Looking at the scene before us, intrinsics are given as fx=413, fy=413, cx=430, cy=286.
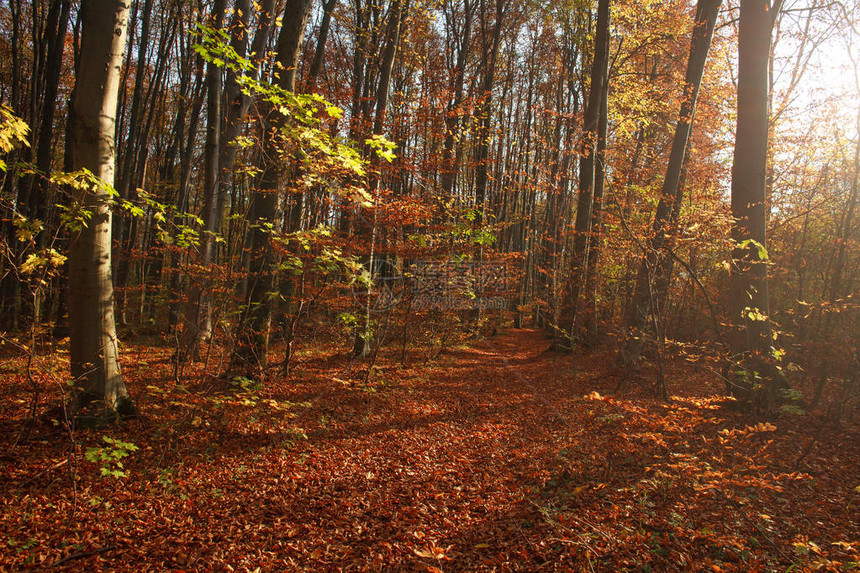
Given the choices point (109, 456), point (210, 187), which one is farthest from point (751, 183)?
point (210, 187)

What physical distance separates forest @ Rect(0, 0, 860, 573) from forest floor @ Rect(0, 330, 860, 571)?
0.03 m

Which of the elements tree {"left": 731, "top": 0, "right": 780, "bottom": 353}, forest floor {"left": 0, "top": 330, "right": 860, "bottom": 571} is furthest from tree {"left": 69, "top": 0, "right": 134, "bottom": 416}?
tree {"left": 731, "top": 0, "right": 780, "bottom": 353}

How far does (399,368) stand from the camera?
912 cm

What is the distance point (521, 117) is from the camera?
25.7m

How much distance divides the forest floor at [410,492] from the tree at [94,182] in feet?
2.54

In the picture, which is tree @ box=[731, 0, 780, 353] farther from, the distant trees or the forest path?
the forest path

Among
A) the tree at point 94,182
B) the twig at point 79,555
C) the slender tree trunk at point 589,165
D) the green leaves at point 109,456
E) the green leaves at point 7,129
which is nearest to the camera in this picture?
the twig at point 79,555

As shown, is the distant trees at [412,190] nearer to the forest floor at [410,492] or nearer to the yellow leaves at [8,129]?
the yellow leaves at [8,129]

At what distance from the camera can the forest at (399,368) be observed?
3236mm

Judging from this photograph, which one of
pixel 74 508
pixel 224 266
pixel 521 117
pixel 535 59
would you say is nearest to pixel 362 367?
pixel 224 266

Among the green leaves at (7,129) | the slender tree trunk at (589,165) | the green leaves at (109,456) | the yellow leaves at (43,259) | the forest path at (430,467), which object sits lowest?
the forest path at (430,467)

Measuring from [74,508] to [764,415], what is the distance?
296 inches

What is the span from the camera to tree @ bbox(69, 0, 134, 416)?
3882mm
